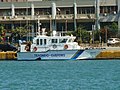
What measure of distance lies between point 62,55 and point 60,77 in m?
27.6

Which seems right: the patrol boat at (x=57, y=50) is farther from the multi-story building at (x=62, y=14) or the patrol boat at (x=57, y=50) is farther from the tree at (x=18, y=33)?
the multi-story building at (x=62, y=14)

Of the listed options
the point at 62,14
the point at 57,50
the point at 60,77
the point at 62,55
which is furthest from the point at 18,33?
the point at 60,77

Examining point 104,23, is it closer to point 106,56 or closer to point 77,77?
point 106,56

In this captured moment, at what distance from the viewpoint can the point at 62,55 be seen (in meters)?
89.1

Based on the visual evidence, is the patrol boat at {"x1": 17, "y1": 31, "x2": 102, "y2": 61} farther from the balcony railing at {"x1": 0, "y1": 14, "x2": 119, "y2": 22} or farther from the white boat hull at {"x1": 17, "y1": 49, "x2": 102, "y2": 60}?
the balcony railing at {"x1": 0, "y1": 14, "x2": 119, "y2": 22}

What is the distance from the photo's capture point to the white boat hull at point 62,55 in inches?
3489

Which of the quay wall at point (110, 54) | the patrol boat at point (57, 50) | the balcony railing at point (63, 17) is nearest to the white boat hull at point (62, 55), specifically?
the patrol boat at point (57, 50)

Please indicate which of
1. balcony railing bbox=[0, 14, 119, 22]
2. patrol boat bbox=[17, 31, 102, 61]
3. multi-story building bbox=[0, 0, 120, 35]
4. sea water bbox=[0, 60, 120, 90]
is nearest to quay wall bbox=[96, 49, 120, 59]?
patrol boat bbox=[17, 31, 102, 61]

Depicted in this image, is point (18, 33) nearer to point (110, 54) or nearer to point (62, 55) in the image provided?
point (110, 54)

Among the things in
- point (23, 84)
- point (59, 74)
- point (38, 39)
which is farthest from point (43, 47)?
point (23, 84)

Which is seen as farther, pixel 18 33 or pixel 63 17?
pixel 63 17

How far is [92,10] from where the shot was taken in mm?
138750

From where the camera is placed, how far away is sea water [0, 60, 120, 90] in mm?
52625

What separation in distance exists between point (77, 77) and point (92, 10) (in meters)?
78.2
